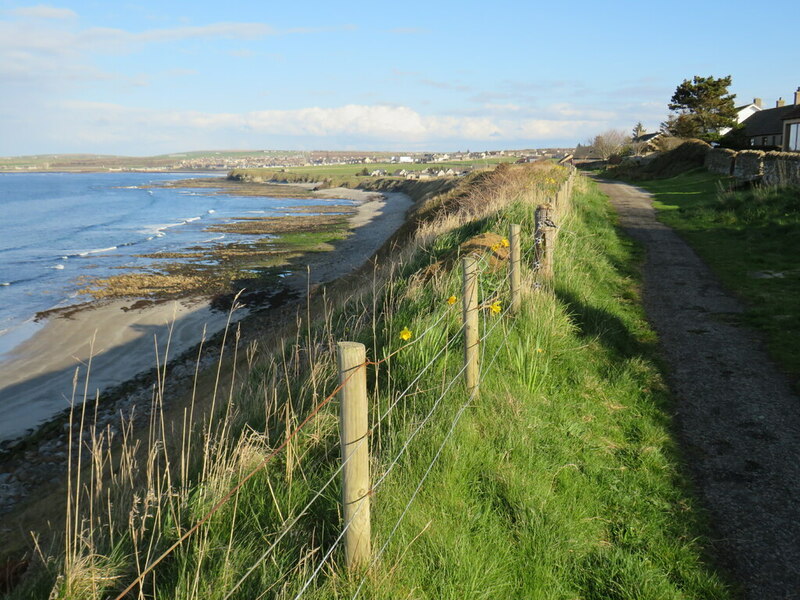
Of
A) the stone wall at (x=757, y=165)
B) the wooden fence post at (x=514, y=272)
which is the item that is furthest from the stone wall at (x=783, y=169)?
the wooden fence post at (x=514, y=272)

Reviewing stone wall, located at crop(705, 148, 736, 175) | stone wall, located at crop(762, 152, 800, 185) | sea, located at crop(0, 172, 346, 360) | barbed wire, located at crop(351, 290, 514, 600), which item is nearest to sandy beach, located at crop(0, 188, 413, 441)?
sea, located at crop(0, 172, 346, 360)

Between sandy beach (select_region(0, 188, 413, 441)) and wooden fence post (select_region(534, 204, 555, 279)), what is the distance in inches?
240

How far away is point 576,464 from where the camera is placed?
4887 mm

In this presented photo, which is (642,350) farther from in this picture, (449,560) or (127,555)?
(127,555)

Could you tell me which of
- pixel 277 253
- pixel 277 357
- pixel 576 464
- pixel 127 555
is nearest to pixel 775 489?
pixel 576 464

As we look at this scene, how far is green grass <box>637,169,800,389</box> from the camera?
845 centimetres

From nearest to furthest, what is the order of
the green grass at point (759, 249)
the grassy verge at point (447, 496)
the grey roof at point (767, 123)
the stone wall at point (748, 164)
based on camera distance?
1. the grassy verge at point (447, 496)
2. the green grass at point (759, 249)
3. the stone wall at point (748, 164)
4. the grey roof at point (767, 123)

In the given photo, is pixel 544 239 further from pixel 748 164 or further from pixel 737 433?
pixel 748 164

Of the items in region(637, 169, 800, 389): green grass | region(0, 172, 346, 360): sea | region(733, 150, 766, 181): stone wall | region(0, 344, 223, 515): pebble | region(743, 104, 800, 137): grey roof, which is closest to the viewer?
region(637, 169, 800, 389): green grass

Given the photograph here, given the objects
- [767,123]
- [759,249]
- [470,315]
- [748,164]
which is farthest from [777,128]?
[470,315]

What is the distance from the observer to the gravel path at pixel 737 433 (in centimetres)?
409

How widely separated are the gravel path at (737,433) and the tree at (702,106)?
47161 mm

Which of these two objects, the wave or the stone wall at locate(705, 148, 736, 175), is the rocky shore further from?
the stone wall at locate(705, 148, 736, 175)

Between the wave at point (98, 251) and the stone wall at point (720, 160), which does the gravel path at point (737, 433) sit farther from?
the wave at point (98, 251)
